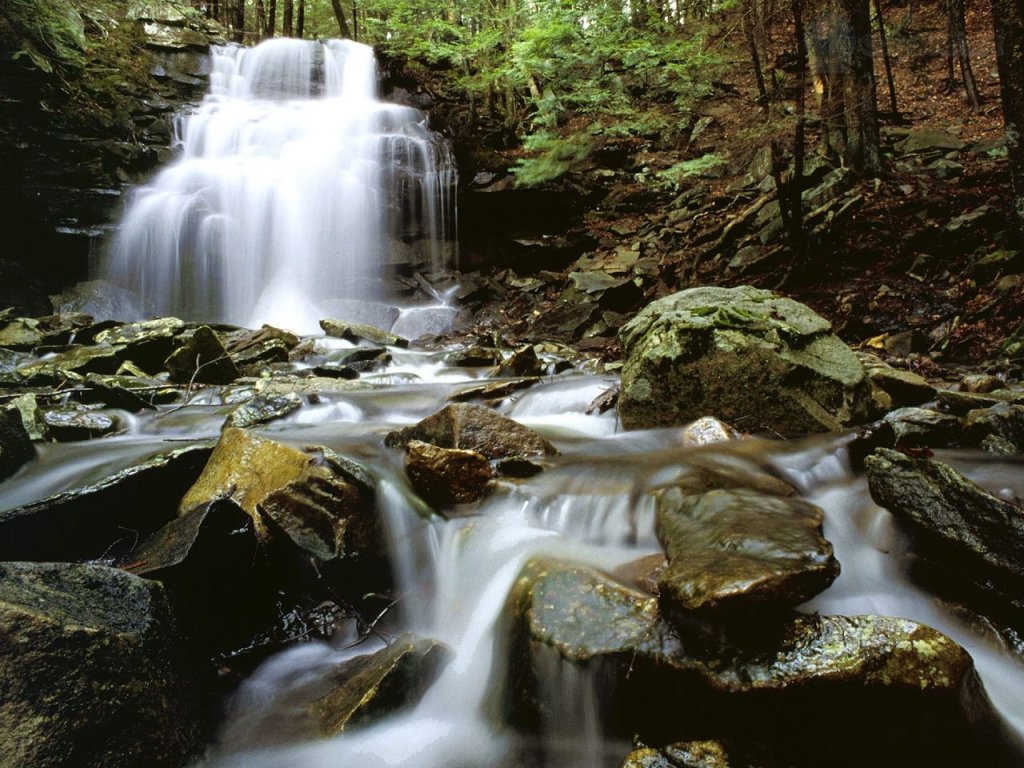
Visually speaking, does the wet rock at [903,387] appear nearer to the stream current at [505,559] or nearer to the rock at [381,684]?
the stream current at [505,559]

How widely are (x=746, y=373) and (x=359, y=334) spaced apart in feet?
27.8

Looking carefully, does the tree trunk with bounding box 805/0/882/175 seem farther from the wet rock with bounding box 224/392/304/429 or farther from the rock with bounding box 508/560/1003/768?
the rock with bounding box 508/560/1003/768

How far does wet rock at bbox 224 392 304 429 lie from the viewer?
17.9 ft

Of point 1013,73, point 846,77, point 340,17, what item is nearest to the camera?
point 1013,73

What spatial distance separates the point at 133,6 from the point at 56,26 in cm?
406

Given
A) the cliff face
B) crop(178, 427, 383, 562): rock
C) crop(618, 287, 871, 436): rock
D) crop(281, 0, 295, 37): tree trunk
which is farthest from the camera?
crop(281, 0, 295, 37): tree trunk

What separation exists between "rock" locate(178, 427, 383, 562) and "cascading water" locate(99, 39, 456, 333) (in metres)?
9.89

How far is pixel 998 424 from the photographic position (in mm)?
A: 3787

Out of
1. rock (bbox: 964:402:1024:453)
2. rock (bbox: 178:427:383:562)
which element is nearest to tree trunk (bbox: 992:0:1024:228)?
rock (bbox: 964:402:1024:453)

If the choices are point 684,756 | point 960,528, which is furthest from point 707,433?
point 684,756

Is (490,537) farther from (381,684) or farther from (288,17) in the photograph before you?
(288,17)

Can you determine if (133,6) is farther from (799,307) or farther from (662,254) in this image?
(799,307)

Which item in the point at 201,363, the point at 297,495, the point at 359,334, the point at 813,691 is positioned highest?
the point at 359,334

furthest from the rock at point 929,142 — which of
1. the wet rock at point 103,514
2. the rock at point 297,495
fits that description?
the wet rock at point 103,514
